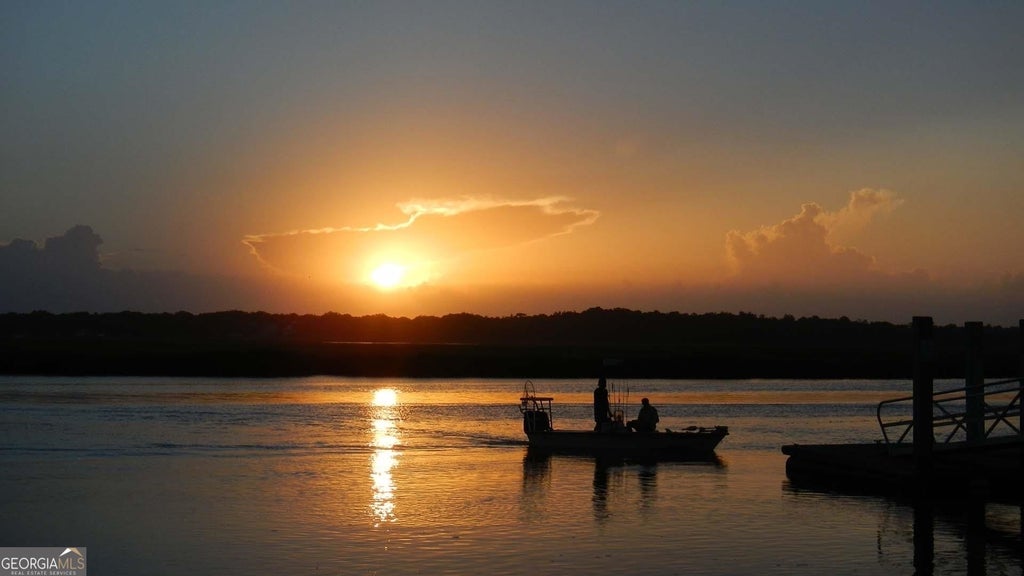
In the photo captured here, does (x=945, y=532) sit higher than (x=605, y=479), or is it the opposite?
(x=605, y=479)

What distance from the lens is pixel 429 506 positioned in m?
22.3

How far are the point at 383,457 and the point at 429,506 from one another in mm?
9429

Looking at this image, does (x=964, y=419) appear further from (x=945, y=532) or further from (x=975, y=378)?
(x=945, y=532)

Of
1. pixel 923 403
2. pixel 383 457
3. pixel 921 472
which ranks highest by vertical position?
pixel 923 403

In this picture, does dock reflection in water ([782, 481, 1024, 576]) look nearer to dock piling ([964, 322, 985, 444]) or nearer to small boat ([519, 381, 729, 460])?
dock piling ([964, 322, 985, 444])

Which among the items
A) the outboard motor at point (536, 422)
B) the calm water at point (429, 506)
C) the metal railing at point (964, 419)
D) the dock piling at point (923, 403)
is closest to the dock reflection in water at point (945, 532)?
the calm water at point (429, 506)

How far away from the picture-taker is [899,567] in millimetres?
17250

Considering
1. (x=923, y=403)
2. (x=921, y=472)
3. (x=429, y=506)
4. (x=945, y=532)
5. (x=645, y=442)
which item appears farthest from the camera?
(x=645, y=442)

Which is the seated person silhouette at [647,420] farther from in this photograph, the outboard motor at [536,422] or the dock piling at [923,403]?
the dock piling at [923,403]

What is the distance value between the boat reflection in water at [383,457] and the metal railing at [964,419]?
10.9 meters

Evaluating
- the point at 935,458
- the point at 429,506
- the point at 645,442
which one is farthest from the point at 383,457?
the point at 935,458

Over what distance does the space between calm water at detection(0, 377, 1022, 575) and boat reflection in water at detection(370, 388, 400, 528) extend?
4.4 inches

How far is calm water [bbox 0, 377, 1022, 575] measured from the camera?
1748 centimetres

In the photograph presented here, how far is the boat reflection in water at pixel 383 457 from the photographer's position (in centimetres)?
2191
